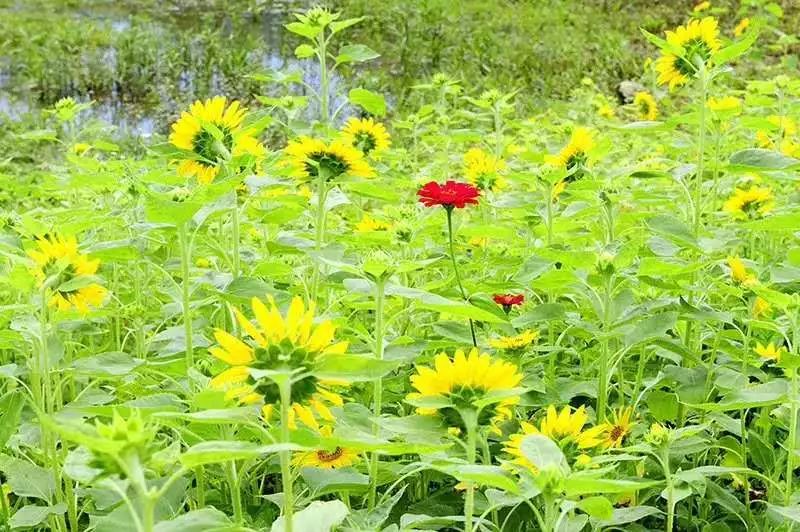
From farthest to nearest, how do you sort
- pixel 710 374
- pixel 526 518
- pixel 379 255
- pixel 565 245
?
pixel 565 245
pixel 710 374
pixel 526 518
pixel 379 255

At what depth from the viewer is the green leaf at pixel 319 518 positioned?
55 cm

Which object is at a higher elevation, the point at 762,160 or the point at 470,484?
the point at 762,160

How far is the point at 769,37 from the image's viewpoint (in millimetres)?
5609

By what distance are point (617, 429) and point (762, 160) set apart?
342 mm

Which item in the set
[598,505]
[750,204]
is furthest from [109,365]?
[750,204]

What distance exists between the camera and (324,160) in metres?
1.00

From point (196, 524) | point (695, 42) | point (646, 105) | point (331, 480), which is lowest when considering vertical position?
point (646, 105)

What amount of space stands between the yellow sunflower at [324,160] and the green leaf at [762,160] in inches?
15.7

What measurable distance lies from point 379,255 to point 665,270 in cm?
31

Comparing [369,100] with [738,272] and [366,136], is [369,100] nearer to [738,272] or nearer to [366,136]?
[366,136]

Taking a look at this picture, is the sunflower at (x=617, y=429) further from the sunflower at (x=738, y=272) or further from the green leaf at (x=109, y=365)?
the green leaf at (x=109, y=365)

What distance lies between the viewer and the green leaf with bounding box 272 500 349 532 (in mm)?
547

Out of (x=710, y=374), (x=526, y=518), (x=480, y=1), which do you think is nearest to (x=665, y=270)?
(x=710, y=374)

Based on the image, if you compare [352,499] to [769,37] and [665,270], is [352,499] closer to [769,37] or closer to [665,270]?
[665,270]
